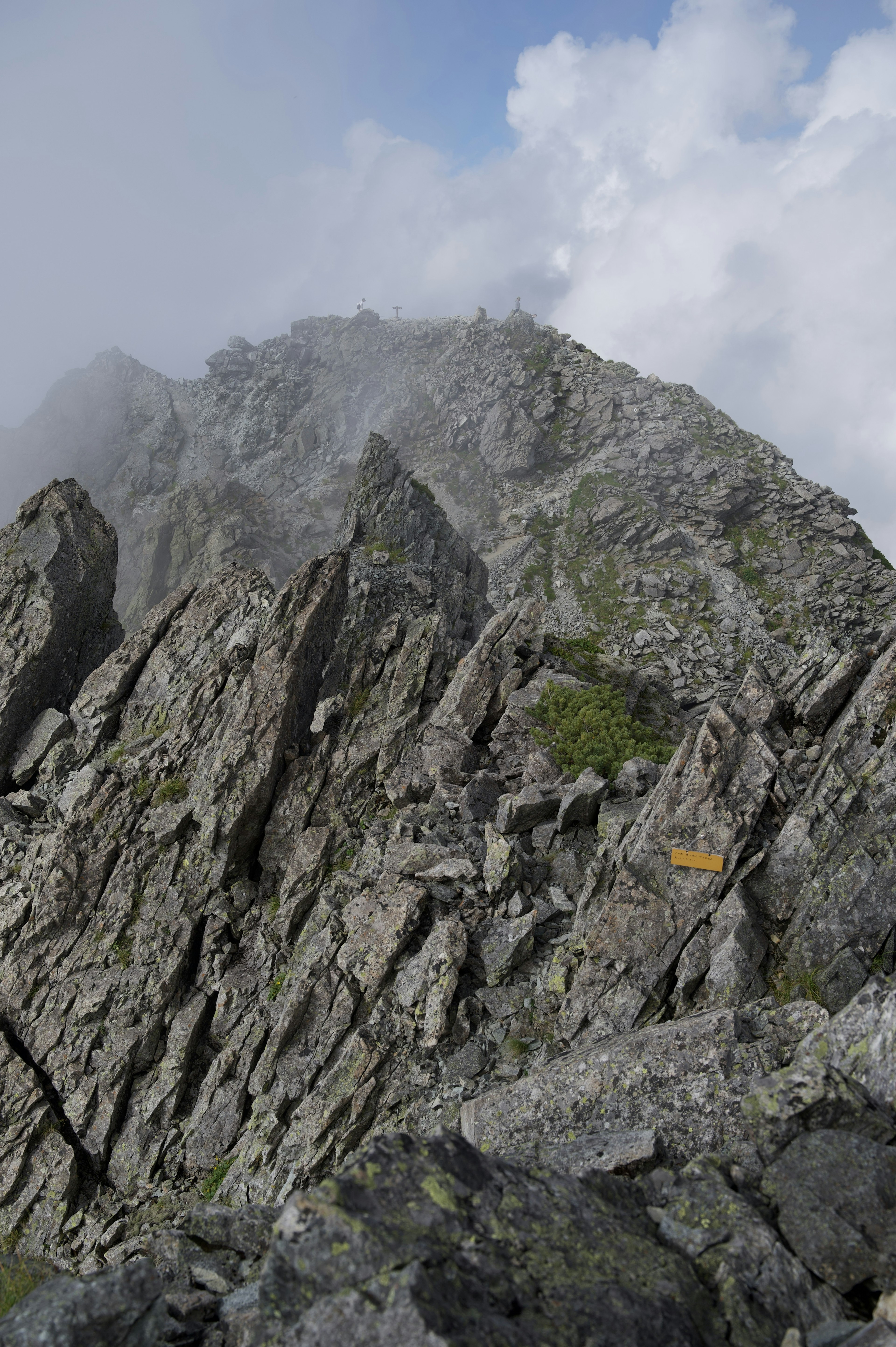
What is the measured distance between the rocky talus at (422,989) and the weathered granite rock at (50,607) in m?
0.19

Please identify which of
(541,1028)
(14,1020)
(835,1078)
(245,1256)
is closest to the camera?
(835,1078)

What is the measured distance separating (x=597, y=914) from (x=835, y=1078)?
7.36m

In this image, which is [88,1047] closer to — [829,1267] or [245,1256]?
[245,1256]

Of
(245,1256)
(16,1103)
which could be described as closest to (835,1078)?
(245,1256)

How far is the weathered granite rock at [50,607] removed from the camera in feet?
94.2

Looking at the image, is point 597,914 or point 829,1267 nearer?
point 829,1267

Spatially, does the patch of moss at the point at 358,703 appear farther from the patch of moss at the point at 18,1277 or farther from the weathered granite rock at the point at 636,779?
the patch of moss at the point at 18,1277

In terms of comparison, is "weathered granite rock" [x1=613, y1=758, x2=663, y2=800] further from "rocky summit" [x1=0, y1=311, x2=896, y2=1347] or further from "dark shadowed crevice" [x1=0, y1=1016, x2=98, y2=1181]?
"dark shadowed crevice" [x1=0, y1=1016, x2=98, y2=1181]

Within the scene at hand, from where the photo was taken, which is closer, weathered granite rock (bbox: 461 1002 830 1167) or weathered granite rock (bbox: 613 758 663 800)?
weathered granite rock (bbox: 461 1002 830 1167)

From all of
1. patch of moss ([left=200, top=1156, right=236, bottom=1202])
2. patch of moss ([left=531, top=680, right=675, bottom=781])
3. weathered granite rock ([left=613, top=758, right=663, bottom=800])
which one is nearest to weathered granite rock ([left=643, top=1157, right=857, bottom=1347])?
patch of moss ([left=200, top=1156, right=236, bottom=1202])

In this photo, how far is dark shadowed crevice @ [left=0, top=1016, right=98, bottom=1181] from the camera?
659 inches

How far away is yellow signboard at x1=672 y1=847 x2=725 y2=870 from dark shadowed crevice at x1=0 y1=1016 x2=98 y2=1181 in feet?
55.8

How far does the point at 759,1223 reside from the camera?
7.16 m

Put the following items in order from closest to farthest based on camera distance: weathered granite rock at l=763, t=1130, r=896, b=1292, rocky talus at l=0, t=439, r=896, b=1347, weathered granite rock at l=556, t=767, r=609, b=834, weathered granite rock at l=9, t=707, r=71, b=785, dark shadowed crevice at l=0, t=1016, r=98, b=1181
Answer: rocky talus at l=0, t=439, r=896, b=1347 → weathered granite rock at l=763, t=1130, r=896, b=1292 → dark shadowed crevice at l=0, t=1016, r=98, b=1181 → weathered granite rock at l=556, t=767, r=609, b=834 → weathered granite rock at l=9, t=707, r=71, b=785
